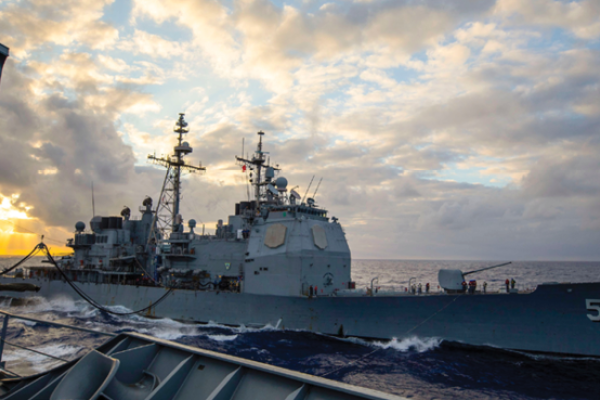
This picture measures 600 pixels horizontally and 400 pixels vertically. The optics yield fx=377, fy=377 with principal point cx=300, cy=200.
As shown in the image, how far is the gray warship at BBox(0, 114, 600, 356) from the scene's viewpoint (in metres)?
12.6

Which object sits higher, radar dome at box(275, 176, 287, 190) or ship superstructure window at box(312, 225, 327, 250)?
radar dome at box(275, 176, 287, 190)

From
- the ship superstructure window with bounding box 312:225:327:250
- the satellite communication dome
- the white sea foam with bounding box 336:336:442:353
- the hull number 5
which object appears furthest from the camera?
the satellite communication dome

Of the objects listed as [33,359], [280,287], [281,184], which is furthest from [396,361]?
[33,359]

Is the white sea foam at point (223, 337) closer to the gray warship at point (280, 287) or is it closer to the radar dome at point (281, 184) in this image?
the gray warship at point (280, 287)

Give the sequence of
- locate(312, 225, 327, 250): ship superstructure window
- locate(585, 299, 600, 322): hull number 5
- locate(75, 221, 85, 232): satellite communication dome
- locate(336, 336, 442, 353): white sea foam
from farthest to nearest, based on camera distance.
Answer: locate(75, 221, 85, 232): satellite communication dome, locate(312, 225, 327, 250): ship superstructure window, locate(336, 336, 442, 353): white sea foam, locate(585, 299, 600, 322): hull number 5

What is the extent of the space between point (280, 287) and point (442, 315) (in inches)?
259

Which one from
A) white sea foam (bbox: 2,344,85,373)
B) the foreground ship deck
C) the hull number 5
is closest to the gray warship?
the hull number 5

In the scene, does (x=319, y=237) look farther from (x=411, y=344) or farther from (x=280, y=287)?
(x=411, y=344)

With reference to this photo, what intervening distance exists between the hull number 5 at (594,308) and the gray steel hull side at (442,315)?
9 centimetres

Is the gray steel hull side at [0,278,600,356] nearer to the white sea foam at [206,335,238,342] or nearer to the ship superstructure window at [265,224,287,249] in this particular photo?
the white sea foam at [206,335,238,342]

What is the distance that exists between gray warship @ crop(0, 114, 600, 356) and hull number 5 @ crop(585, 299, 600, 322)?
0.03m

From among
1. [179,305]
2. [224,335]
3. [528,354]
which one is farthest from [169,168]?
[528,354]

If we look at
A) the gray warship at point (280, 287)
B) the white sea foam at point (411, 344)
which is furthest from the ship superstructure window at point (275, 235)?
the white sea foam at point (411, 344)

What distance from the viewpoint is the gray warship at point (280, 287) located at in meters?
12.6
